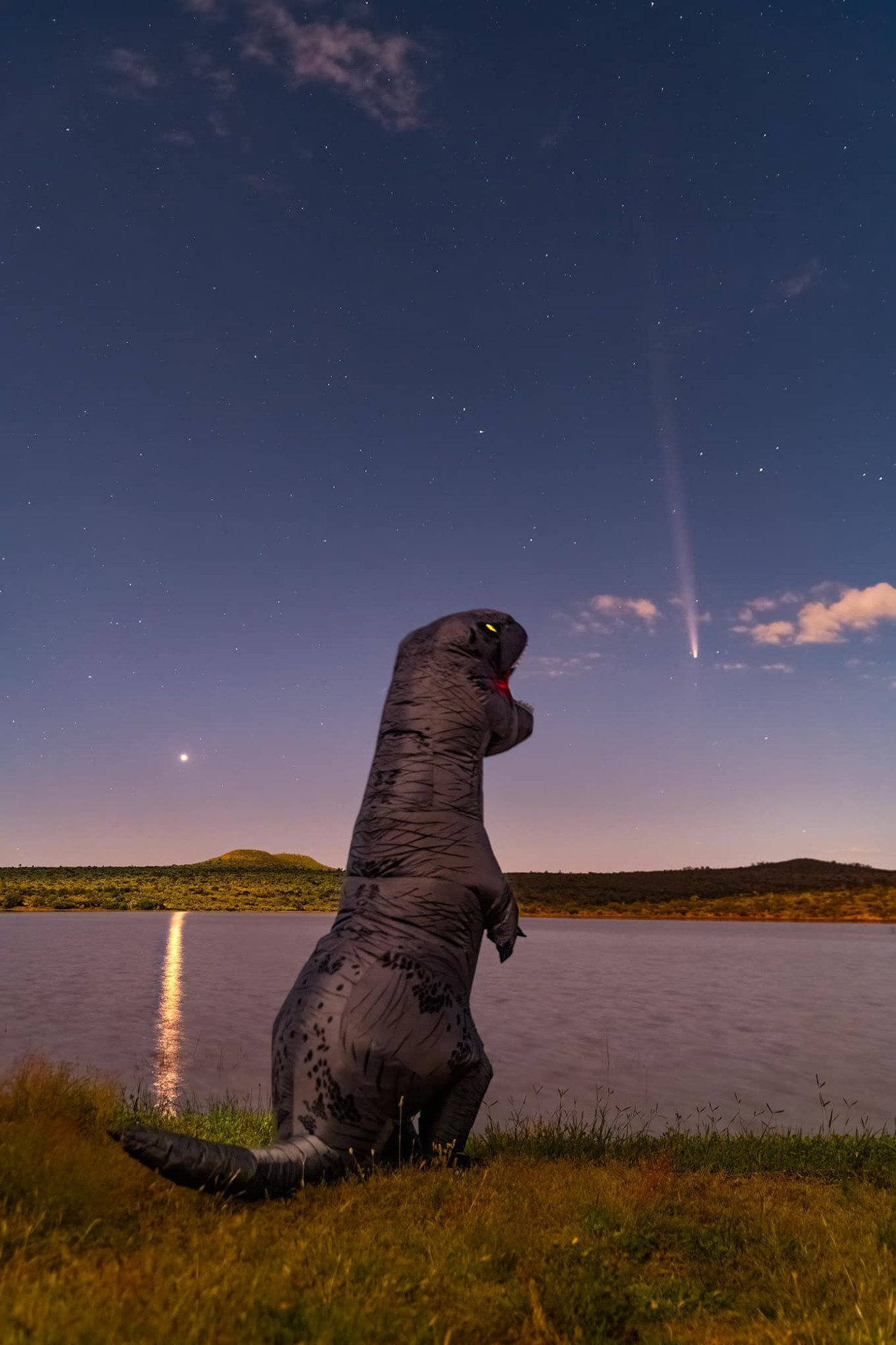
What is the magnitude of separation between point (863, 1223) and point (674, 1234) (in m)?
1.10

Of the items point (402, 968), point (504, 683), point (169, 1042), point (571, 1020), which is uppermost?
point (504, 683)

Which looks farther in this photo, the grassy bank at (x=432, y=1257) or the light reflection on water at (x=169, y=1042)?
the light reflection on water at (x=169, y=1042)

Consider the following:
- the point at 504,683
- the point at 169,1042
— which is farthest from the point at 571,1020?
the point at 504,683

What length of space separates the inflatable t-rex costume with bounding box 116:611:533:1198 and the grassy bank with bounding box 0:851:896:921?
2307 inches

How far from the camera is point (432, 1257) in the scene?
323cm

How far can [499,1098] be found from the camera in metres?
9.82

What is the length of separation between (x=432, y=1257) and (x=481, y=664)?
10.4 ft

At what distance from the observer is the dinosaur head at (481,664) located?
5.28m

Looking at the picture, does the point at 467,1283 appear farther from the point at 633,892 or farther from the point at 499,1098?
the point at 633,892

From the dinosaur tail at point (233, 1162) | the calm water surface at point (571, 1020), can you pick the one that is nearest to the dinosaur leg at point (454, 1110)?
the dinosaur tail at point (233, 1162)

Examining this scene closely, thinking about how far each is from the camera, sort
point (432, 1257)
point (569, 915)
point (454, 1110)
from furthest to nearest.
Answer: point (569, 915), point (454, 1110), point (432, 1257)

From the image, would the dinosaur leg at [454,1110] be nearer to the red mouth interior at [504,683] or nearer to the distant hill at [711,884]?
the red mouth interior at [504,683]

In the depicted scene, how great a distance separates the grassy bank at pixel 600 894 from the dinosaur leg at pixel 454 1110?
5881cm

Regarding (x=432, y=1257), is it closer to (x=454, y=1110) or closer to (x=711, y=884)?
(x=454, y=1110)
